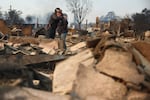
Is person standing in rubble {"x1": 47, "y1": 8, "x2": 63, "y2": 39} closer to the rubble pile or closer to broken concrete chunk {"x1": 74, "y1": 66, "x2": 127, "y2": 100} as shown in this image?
the rubble pile

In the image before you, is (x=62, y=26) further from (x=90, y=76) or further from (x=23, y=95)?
(x=23, y=95)

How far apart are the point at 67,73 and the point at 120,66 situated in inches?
37.0

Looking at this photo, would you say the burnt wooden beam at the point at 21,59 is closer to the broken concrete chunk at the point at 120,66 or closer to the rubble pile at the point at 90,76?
the rubble pile at the point at 90,76

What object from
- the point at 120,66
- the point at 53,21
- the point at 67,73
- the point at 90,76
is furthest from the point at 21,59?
the point at 53,21

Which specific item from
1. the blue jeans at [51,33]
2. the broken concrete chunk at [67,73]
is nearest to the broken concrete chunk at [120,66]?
the broken concrete chunk at [67,73]

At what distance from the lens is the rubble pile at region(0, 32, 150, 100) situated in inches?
195

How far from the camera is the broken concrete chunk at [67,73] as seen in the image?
17.7 feet

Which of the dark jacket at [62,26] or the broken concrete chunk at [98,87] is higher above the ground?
the dark jacket at [62,26]

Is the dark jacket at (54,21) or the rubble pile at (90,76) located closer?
the rubble pile at (90,76)

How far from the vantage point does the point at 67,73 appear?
5988 millimetres

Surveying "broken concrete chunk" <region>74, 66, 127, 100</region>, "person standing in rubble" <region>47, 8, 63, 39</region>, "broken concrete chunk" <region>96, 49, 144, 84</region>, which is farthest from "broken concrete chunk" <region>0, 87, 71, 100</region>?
"person standing in rubble" <region>47, 8, 63, 39</region>

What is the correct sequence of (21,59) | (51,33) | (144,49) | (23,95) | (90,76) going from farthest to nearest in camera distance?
(51,33) → (21,59) → (144,49) → (90,76) → (23,95)

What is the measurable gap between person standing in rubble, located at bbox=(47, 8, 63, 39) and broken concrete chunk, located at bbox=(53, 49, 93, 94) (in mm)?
6815

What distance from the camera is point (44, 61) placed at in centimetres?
759
